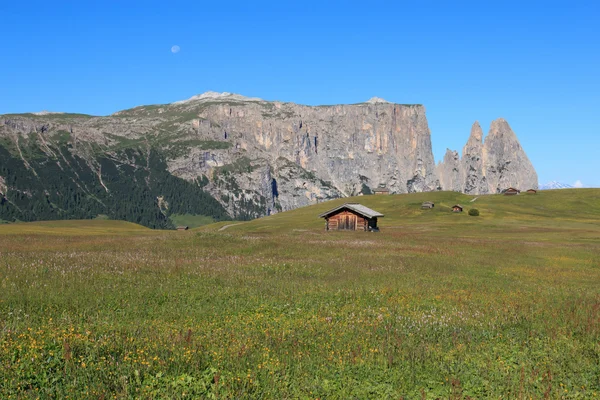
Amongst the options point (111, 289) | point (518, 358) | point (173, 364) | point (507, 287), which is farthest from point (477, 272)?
point (173, 364)

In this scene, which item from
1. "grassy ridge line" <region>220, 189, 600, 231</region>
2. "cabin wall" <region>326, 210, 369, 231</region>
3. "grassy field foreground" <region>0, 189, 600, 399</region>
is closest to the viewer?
"grassy field foreground" <region>0, 189, 600, 399</region>

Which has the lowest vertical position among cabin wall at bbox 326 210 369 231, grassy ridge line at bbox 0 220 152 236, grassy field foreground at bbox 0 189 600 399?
grassy ridge line at bbox 0 220 152 236

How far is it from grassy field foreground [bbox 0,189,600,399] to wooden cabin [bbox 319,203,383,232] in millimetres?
48666

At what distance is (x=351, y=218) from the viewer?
7994 cm

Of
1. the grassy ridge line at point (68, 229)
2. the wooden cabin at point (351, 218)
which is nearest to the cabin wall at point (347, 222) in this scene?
the wooden cabin at point (351, 218)

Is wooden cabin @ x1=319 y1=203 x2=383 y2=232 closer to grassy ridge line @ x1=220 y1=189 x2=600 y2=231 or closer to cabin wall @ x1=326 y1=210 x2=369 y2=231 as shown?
cabin wall @ x1=326 y1=210 x2=369 y2=231

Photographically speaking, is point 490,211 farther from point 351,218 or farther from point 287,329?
point 287,329

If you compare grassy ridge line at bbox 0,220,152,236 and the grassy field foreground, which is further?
grassy ridge line at bbox 0,220,152,236

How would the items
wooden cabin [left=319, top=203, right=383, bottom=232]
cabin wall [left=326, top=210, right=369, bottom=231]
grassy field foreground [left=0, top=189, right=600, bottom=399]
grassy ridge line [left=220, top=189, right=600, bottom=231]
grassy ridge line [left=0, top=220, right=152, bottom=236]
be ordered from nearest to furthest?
1. grassy field foreground [left=0, top=189, right=600, bottom=399]
2. grassy ridge line [left=0, top=220, right=152, bottom=236]
3. wooden cabin [left=319, top=203, right=383, bottom=232]
4. cabin wall [left=326, top=210, right=369, bottom=231]
5. grassy ridge line [left=220, top=189, right=600, bottom=231]

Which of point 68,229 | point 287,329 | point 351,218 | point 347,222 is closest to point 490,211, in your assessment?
point 351,218

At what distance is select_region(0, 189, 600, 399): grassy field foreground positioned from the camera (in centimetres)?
862

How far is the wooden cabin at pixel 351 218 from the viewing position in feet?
258

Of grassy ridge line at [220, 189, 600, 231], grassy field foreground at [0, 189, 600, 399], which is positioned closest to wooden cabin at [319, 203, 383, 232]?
grassy ridge line at [220, 189, 600, 231]

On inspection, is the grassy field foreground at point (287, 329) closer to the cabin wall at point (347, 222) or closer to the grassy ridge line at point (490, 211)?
the cabin wall at point (347, 222)
